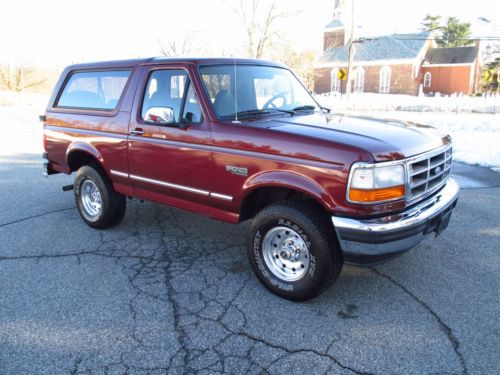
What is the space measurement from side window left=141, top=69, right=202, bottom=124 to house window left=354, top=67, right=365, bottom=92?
183 ft

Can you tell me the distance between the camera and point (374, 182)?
2971 millimetres

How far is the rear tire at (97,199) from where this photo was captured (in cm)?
495

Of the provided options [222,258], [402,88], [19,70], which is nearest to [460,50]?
[402,88]

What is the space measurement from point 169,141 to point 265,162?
1.14 m

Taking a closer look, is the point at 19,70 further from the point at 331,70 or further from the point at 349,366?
the point at 349,366

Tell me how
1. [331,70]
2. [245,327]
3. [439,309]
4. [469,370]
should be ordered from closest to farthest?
[469,370], [245,327], [439,309], [331,70]

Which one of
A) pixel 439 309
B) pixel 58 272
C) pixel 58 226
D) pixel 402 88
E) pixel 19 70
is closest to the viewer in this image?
pixel 439 309

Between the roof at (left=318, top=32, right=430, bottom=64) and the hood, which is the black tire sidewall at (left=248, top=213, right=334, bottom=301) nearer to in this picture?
the hood

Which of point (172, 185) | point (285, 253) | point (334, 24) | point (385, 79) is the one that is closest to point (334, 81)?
point (385, 79)

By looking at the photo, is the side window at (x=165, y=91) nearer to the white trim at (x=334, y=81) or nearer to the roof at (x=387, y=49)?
the roof at (x=387, y=49)

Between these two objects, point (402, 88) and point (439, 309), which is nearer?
point (439, 309)

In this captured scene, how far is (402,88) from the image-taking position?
173 feet

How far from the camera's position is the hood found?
3074 mm

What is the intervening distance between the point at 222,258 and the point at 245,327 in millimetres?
1285
